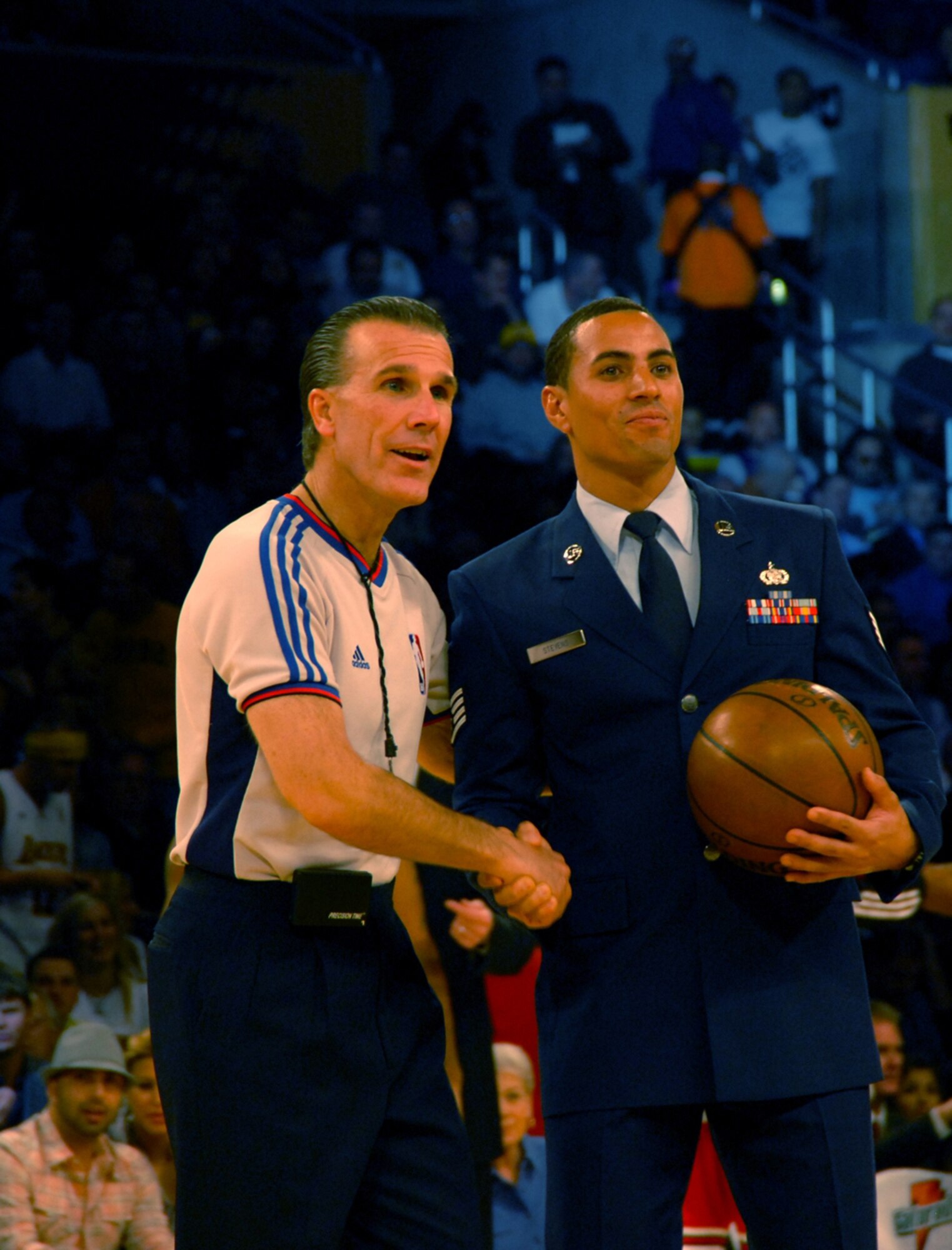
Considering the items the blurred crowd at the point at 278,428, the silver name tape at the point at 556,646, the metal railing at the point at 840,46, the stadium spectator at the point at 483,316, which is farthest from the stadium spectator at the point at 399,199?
the silver name tape at the point at 556,646

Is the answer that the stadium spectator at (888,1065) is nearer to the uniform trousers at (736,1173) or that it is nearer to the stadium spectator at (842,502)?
the uniform trousers at (736,1173)

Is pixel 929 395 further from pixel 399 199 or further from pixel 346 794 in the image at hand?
pixel 346 794

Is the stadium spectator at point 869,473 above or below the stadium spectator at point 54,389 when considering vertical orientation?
below

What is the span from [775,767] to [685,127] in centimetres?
912

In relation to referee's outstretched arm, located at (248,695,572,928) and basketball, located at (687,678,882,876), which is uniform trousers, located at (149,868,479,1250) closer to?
referee's outstretched arm, located at (248,695,572,928)

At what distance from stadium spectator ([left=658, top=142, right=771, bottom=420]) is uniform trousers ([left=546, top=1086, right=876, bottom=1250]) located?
26.4 ft

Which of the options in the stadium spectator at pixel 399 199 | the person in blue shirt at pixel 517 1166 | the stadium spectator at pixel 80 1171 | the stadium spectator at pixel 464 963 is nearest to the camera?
the stadium spectator at pixel 80 1171

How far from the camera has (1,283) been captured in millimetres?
9555

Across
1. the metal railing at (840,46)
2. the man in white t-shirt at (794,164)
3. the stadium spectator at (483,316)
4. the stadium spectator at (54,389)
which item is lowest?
the stadium spectator at (54,389)

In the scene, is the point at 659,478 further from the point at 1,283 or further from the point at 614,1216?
the point at 1,283

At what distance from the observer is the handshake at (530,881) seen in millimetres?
2721

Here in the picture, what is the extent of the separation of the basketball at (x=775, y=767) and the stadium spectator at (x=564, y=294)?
7798mm

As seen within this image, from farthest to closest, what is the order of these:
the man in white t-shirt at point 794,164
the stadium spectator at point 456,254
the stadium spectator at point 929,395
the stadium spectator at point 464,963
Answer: the man in white t-shirt at point 794,164, the stadium spectator at point 929,395, the stadium spectator at point 456,254, the stadium spectator at point 464,963

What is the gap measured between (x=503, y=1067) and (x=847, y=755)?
10.4ft
